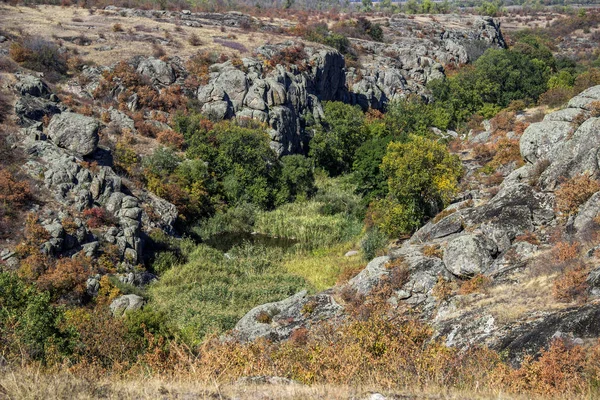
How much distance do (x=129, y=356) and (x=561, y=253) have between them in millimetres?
17830

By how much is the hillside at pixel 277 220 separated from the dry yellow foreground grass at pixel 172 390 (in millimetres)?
78

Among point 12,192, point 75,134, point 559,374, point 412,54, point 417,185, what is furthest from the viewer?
point 412,54

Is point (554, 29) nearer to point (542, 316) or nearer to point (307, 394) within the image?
point (542, 316)

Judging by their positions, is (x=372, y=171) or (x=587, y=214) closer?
(x=587, y=214)

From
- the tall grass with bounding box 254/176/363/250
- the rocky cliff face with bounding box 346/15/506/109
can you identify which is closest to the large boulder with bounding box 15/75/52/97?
the tall grass with bounding box 254/176/363/250

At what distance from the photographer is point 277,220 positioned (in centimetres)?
4488

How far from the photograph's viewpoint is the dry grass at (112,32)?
2379 inches

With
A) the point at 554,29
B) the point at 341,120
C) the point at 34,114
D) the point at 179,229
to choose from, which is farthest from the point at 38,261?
the point at 554,29

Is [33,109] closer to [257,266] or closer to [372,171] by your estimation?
[257,266]

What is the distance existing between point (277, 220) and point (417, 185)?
50.8ft

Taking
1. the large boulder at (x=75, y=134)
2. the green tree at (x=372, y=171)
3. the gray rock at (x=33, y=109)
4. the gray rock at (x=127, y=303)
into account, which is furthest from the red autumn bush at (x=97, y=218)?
the green tree at (x=372, y=171)

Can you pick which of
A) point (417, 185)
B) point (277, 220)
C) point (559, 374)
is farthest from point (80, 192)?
point (559, 374)

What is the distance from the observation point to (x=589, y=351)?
13031mm

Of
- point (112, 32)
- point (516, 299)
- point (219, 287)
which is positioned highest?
point (112, 32)
